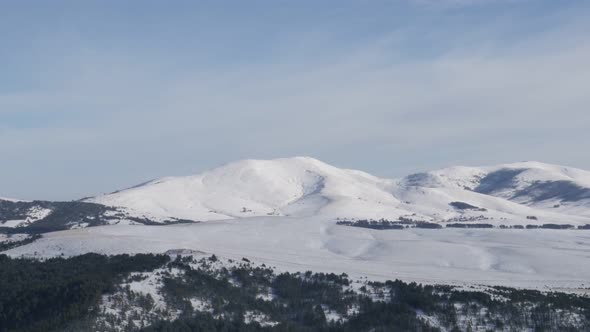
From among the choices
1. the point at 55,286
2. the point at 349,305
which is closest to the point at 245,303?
the point at 349,305

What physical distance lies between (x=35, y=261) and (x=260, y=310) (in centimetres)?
3518

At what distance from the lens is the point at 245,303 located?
212 ft

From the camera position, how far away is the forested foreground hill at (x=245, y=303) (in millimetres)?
57406

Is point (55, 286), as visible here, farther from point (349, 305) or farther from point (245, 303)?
point (349, 305)

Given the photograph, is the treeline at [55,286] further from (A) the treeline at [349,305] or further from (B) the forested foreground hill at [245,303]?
(A) the treeline at [349,305]

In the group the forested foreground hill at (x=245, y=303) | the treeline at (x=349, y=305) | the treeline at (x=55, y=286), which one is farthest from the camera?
the treeline at (x=349, y=305)

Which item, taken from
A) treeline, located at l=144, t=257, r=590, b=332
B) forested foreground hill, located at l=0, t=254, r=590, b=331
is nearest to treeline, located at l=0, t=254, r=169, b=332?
forested foreground hill, located at l=0, t=254, r=590, b=331

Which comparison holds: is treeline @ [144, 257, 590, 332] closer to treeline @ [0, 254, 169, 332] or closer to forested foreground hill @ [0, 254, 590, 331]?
forested foreground hill @ [0, 254, 590, 331]

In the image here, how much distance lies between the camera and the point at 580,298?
7138cm

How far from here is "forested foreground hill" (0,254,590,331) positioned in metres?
57.4

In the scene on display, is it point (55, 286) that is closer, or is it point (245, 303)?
point (55, 286)

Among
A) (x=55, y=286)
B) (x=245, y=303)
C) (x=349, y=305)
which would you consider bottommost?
(x=349, y=305)

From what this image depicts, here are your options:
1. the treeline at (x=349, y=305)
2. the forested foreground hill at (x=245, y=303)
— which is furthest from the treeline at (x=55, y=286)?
the treeline at (x=349, y=305)

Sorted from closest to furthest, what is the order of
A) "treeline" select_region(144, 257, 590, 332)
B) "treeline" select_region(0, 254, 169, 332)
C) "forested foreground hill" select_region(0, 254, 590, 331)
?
"treeline" select_region(0, 254, 169, 332) < "forested foreground hill" select_region(0, 254, 590, 331) < "treeline" select_region(144, 257, 590, 332)
